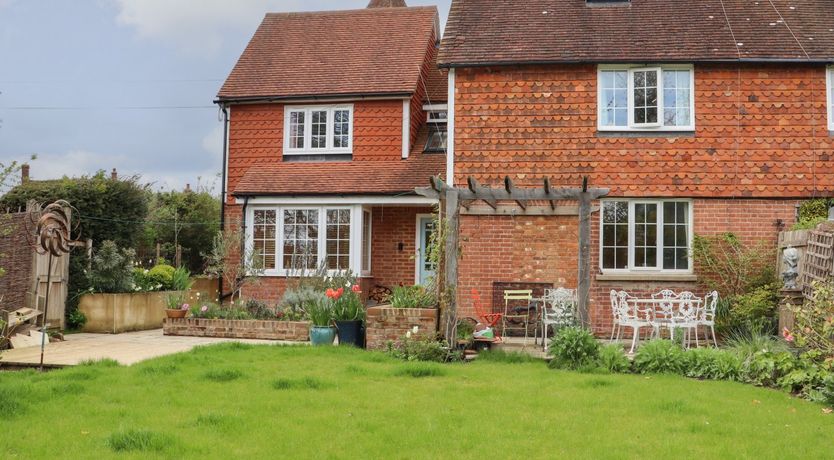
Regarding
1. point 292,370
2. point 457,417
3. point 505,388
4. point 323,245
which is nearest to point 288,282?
point 323,245

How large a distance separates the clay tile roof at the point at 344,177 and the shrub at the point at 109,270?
11.7 feet

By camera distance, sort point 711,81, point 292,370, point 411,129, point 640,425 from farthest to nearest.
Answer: point 411,129 < point 711,81 < point 292,370 < point 640,425

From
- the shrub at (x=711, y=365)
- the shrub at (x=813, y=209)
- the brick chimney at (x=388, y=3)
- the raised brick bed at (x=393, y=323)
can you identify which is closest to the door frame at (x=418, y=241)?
the raised brick bed at (x=393, y=323)

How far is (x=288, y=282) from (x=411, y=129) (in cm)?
489

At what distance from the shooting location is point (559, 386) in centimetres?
837

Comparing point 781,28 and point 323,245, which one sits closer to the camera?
point 781,28

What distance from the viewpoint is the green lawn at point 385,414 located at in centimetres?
573

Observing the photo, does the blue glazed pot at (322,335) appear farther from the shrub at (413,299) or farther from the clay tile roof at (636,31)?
the clay tile roof at (636,31)

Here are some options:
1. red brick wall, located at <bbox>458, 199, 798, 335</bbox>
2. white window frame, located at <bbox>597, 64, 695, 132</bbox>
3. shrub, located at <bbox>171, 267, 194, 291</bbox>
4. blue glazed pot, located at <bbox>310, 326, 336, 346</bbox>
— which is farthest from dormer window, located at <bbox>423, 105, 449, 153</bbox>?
blue glazed pot, located at <bbox>310, 326, 336, 346</bbox>

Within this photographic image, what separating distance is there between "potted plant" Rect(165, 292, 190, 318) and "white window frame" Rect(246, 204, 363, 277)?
2.95 metres

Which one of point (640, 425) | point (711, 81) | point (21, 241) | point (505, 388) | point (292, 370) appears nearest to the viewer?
point (640, 425)

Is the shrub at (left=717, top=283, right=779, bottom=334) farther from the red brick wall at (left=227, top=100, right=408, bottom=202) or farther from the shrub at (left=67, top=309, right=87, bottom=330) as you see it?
the shrub at (left=67, top=309, right=87, bottom=330)

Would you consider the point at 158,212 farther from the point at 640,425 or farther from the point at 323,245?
the point at 640,425

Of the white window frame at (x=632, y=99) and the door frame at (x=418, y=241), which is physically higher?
the white window frame at (x=632, y=99)
